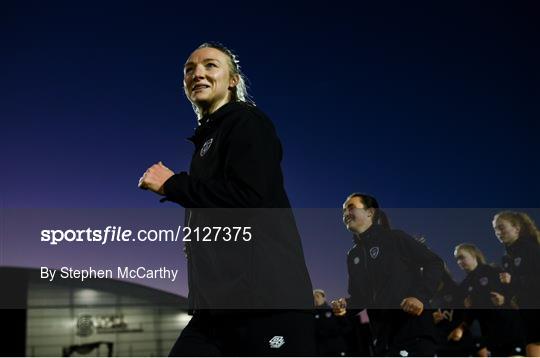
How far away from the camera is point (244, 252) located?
246cm

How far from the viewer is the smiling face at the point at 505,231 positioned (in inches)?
277

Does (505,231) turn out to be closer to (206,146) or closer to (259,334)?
(206,146)

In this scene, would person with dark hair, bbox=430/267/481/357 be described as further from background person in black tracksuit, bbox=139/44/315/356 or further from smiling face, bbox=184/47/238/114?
background person in black tracksuit, bbox=139/44/315/356

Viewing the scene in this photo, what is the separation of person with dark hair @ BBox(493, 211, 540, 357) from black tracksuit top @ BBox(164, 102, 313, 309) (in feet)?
15.3

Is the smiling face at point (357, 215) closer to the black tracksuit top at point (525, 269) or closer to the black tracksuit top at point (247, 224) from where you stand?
the black tracksuit top at point (525, 269)

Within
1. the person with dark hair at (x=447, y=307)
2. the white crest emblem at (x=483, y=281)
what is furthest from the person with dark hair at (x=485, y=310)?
the person with dark hair at (x=447, y=307)

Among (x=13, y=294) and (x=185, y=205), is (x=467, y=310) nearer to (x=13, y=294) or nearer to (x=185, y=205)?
(x=185, y=205)

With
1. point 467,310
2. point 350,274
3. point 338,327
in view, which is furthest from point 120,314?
point 350,274

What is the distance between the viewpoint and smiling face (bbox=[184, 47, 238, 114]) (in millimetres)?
2957

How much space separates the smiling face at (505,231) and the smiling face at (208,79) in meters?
4.98

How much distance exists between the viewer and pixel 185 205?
99.0 inches

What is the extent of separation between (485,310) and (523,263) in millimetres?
2282

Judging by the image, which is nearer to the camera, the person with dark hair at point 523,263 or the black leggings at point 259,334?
the black leggings at point 259,334

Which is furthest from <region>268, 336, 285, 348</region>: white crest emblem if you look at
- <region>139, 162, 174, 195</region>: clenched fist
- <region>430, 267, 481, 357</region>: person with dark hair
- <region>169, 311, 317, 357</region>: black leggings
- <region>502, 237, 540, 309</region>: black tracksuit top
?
<region>430, 267, 481, 357</region>: person with dark hair
